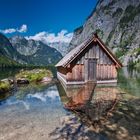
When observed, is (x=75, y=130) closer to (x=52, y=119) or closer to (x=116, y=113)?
(x=52, y=119)

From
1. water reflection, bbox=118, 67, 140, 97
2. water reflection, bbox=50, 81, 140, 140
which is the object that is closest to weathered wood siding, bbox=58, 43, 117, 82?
water reflection, bbox=118, 67, 140, 97

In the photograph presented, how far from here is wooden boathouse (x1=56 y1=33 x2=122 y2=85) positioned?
3181 centimetres

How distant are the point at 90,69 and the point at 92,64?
2.72 feet

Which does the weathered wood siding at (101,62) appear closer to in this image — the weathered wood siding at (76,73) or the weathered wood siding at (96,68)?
the weathered wood siding at (96,68)

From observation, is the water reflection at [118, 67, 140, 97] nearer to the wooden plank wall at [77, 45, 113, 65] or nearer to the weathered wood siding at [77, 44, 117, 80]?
the weathered wood siding at [77, 44, 117, 80]

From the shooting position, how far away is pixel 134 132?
11.4 meters

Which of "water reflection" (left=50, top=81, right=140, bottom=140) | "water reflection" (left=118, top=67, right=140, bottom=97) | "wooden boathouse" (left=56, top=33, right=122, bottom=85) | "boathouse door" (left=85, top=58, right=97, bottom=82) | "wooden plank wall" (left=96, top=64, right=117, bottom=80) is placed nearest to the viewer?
"water reflection" (left=50, top=81, right=140, bottom=140)

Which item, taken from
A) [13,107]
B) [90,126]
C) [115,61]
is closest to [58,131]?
[90,126]

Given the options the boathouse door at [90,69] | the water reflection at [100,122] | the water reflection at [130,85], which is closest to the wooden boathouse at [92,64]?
the boathouse door at [90,69]

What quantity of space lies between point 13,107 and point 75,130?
894 centimetres

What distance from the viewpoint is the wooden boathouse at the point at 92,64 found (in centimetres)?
3181

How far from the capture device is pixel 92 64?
32.5 m

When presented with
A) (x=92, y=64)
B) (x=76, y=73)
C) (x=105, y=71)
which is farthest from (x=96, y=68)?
(x=76, y=73)

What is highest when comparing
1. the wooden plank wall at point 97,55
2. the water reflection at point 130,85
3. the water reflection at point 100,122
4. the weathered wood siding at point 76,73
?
the wooden plank wall at point 97,55
